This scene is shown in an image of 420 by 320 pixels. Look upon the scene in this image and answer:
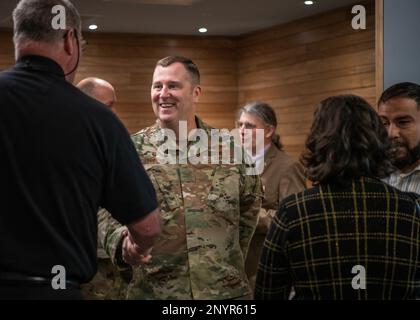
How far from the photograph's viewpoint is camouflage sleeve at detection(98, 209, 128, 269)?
2533 mm

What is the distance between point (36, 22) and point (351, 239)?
1.02 metres

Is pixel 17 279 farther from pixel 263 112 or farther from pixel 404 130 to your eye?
pixel 263 112

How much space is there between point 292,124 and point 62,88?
5691mm

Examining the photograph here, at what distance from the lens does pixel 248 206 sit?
2982 mm

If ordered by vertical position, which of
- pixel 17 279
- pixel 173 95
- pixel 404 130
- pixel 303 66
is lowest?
pixel 17 279

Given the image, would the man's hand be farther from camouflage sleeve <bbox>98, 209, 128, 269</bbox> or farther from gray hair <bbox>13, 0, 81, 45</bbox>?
gray hair <bbox>13, 0, 81, 45</bbox>

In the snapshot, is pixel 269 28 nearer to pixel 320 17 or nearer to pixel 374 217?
pixel 320 17

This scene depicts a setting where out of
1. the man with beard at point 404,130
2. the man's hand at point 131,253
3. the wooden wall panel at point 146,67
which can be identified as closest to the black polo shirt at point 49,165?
the man's hand at point 131,253

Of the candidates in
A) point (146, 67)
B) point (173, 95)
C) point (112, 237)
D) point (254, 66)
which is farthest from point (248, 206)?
point (254, 66)

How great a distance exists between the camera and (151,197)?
2.05 meters

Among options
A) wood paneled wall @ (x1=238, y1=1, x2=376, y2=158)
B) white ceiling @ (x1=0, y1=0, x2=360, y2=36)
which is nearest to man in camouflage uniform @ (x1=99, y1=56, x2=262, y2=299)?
white ceiling @ (x1=0, y1=0, x2=360, y2=36)

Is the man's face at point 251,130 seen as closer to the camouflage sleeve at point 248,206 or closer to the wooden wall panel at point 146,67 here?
the camouflage sleeve at point 248,206

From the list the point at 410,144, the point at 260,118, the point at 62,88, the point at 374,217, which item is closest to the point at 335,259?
the point at 374,217

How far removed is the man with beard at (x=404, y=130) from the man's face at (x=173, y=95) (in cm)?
76
